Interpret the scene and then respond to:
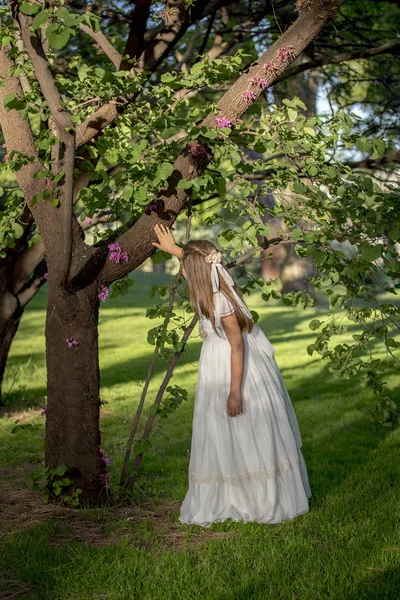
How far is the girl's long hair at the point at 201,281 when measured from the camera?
509 centimetres

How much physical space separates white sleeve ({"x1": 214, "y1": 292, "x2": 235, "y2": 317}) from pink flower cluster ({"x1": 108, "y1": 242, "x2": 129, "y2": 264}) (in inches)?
29.3

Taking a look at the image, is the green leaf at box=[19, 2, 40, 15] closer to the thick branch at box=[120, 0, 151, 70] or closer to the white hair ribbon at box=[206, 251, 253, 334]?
the white hair ribbon at box=[206, 251, 253, 334]

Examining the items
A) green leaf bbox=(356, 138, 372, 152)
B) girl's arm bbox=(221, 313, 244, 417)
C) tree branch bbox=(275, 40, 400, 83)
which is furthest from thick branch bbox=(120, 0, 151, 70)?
girl's arm bbox=(221, 313, 244, 417)

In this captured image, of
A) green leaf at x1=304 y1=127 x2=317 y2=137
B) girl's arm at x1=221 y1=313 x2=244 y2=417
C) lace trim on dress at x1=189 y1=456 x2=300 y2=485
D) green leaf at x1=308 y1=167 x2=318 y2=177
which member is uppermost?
green leaf at x1=304 y1=127 x2=317 y2=137

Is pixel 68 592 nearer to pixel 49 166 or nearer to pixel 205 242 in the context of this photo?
pixel 205 242

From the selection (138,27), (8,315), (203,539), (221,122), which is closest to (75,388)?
(203,539)

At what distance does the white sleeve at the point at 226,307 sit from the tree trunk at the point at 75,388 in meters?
0.96

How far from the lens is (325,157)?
5207 millimetres

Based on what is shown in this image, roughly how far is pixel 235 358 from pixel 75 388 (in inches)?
45.2

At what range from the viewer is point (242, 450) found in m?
5.18

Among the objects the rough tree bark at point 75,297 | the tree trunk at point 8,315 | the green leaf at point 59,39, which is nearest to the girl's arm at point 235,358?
the rough tree bark at point 75,297

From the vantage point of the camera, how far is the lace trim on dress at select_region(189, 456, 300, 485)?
202 inches

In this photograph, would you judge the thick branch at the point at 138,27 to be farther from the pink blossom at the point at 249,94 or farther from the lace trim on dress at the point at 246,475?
the lace trim on dress at the point at 246,475

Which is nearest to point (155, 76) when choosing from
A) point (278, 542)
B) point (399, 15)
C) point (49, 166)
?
point (399, 15)
